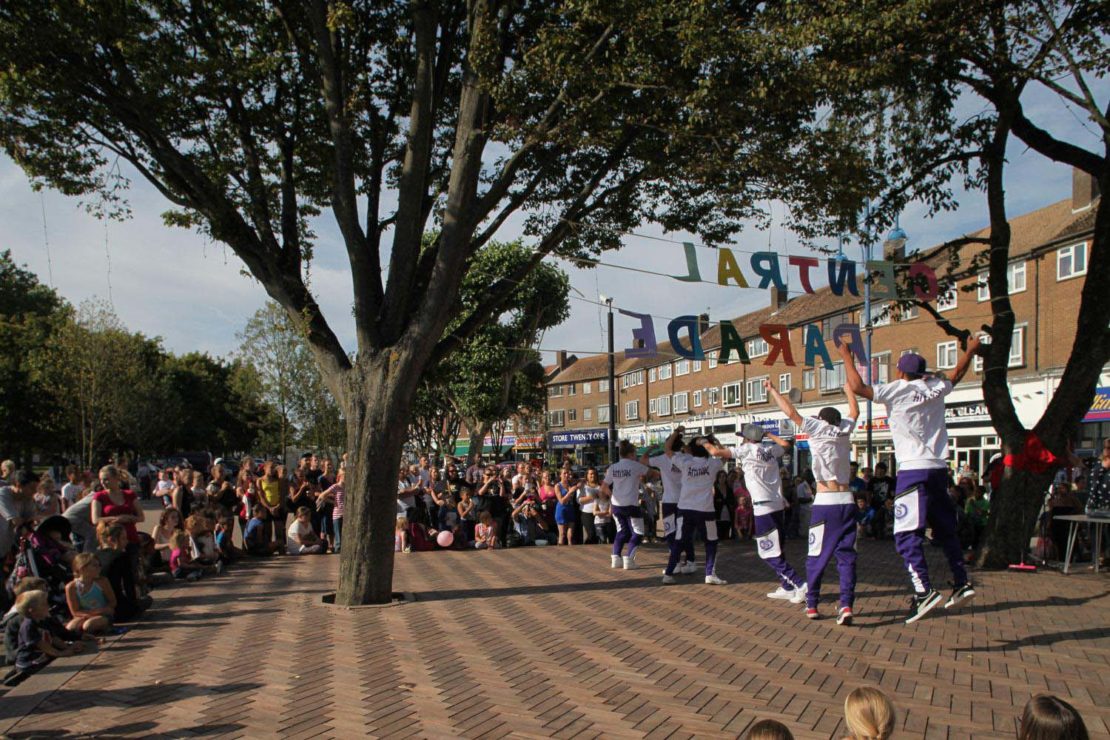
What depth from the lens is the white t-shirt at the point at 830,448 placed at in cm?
702

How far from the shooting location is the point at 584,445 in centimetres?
5622

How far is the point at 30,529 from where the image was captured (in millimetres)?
8008

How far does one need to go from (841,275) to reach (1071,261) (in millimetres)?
20135

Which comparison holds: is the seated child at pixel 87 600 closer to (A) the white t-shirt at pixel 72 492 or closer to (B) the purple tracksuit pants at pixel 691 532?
(A) the white t-shirt at pixel 72 492

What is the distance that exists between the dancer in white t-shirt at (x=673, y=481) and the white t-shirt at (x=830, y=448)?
254 cm

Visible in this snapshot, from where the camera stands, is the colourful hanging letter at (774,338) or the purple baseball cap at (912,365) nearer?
the purple baseball cap at (912,365)

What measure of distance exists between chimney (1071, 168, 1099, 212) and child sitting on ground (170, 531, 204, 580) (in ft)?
101

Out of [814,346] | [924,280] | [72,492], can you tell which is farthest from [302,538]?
[924,280]

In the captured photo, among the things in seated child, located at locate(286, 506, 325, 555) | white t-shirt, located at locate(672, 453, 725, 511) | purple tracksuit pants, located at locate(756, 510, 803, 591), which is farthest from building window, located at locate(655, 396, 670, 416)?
purple tracksuit pants, located at locate(756, 510, 803, 591)

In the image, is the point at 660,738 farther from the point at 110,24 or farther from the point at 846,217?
the point at 110,24

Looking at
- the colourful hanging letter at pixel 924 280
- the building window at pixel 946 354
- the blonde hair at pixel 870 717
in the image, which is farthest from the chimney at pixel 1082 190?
the blonde hair at pixel 870 717

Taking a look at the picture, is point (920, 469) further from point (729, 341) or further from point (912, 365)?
point (729, 341)

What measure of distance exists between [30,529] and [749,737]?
8.13 meters

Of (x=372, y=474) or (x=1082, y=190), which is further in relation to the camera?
Answer: (x=1082, y=190)
